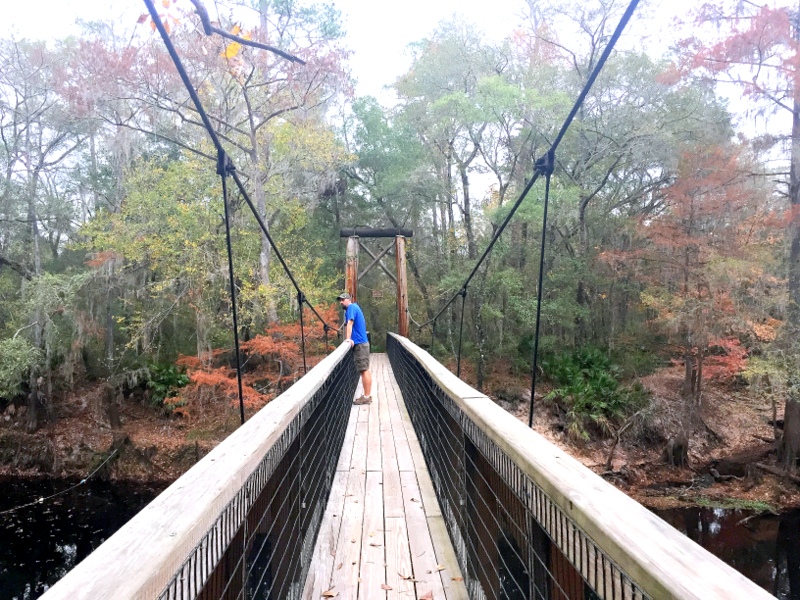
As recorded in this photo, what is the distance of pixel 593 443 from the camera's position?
11.0 m

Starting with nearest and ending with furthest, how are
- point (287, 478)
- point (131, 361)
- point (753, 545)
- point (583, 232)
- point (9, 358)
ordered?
point (287, 478) → point (753, 545) → point (9, 358) → point (583, 232) → point (131, 361)

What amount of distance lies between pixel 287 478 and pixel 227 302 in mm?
10233

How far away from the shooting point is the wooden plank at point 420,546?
74.0 inches

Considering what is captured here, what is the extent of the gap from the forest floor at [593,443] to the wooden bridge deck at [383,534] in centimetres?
693

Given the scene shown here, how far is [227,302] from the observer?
11.4m

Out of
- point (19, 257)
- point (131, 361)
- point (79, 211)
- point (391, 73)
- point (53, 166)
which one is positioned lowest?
point (131, 361)

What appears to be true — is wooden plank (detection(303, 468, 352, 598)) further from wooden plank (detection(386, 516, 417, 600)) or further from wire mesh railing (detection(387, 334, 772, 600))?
wire mesh railing (detection(387, 334, 772, 600))

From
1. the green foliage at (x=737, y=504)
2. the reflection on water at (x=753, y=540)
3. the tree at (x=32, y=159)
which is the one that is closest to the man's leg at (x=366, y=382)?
the reflection on water at (x=753, y=540)

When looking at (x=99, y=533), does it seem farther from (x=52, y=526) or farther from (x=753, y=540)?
(x=753, y=540)

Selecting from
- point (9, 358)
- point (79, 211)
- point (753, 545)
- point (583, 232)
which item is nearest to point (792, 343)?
point (753, 545)

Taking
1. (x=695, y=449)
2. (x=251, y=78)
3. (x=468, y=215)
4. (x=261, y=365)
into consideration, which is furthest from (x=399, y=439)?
(x=468, y=215)

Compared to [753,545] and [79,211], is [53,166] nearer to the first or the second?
[79,211]

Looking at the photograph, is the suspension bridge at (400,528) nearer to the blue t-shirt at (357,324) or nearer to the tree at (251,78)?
the blue t-shirt at (357,324)

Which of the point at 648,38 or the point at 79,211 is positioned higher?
the point at 648,38
